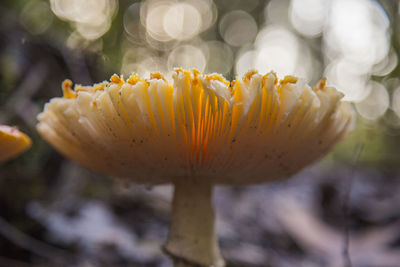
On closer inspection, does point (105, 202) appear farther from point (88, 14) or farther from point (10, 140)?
point (88, 14)

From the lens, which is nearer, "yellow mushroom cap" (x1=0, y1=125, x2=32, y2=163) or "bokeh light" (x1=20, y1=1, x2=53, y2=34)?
"yellow mushroom cap" (x1=0, y1=125, x2=32, y2=163)

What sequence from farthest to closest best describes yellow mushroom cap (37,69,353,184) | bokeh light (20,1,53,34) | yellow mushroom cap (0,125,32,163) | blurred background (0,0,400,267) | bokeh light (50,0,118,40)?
bokeh light (50,0,118,40) < bokeh light (20,1,53,34) < blurred background (0,0,400,267) < yellow mushroom cap (0,125,32,163) < yellow mushroom cap (37,69,353,184)

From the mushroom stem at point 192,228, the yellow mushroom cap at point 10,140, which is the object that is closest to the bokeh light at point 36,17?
the yellow mushroom cap at point 10,140

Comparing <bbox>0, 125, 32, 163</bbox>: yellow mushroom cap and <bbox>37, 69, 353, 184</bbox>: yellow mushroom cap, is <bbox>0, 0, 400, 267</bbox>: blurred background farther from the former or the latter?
<bbox>0, 125, 32, 163</bbox>: yellow mushroom cap

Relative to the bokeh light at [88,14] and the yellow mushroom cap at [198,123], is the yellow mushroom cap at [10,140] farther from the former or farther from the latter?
the bokeh light at [88,14]

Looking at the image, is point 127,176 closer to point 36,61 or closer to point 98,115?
point 98,115

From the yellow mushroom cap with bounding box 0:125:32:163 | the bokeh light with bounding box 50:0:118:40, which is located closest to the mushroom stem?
the yellow mushroom cap with bounding box 0:125:32:163

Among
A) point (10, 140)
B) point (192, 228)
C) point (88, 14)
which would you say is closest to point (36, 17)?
point (88, 14)

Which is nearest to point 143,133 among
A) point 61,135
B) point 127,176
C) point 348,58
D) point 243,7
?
point 61,135
